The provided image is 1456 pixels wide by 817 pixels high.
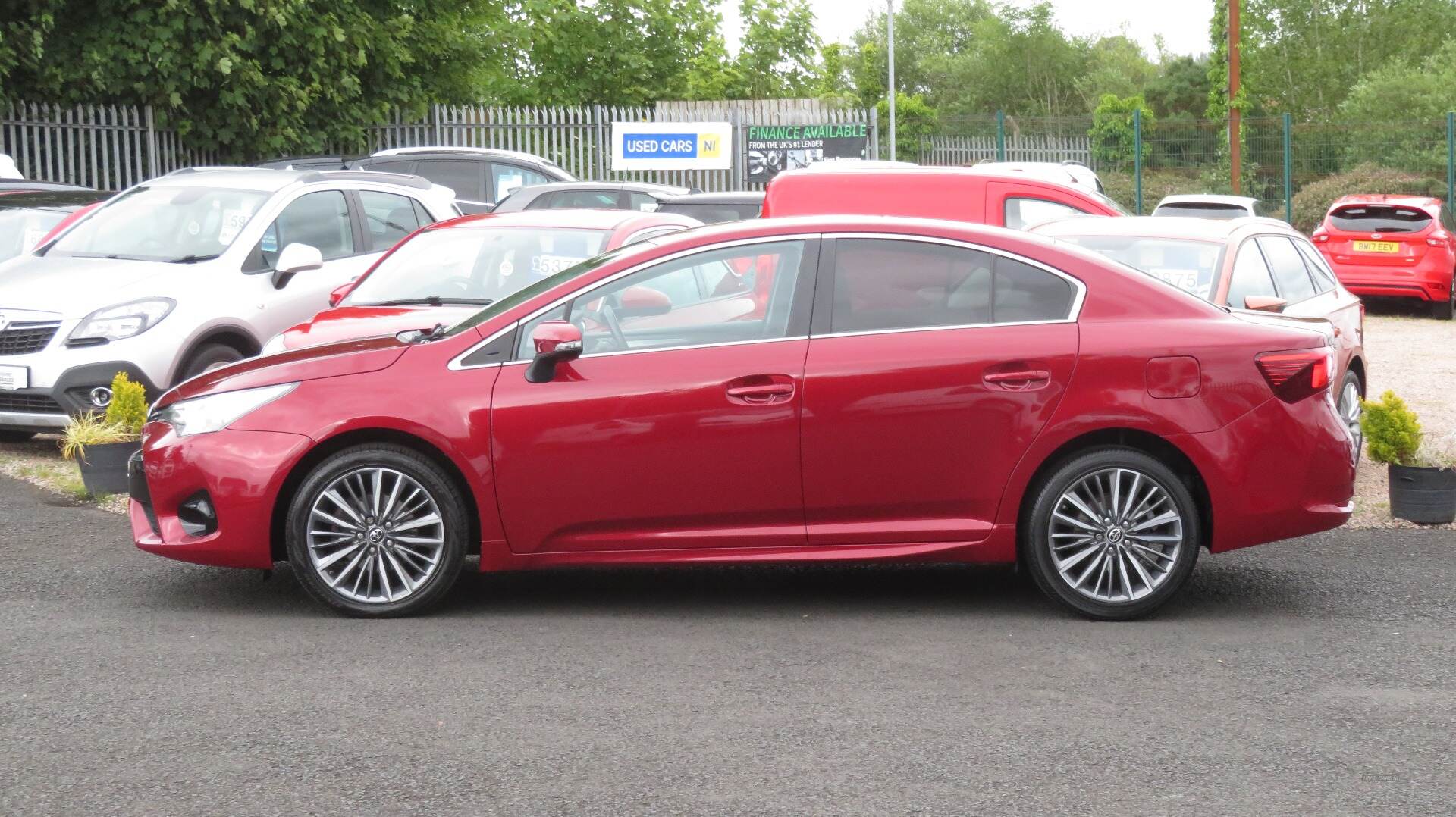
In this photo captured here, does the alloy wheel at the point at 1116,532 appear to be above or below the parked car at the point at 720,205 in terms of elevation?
below

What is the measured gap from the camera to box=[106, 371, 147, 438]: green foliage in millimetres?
9203

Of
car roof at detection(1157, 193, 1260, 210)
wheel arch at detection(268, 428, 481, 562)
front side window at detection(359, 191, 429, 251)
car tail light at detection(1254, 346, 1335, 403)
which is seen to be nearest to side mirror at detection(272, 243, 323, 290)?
front side window at detection(359, 191, 429, 251)

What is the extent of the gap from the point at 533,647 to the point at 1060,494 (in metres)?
2.01

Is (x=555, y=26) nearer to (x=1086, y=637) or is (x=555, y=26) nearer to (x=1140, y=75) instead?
(x=1086, y=637)

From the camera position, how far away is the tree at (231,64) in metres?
23.5

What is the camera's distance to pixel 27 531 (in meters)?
8.12

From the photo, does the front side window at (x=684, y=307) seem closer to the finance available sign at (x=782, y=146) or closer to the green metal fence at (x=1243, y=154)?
the finance available sign at (x=782, y=146)

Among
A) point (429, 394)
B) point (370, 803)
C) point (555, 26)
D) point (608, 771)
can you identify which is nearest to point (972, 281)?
point (429, 394)

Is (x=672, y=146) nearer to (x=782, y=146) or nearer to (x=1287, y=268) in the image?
(x=782, y=146)

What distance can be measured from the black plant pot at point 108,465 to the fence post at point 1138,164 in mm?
27276

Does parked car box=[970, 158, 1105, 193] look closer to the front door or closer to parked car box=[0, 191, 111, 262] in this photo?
the front door

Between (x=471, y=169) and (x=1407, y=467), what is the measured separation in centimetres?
1533

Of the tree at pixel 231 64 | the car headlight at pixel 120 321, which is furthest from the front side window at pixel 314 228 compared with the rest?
the tree at pixel 231 64

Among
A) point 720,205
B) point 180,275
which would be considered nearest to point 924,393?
point 180,275
